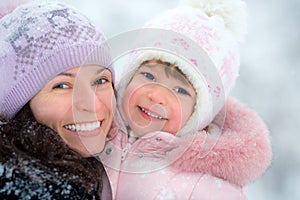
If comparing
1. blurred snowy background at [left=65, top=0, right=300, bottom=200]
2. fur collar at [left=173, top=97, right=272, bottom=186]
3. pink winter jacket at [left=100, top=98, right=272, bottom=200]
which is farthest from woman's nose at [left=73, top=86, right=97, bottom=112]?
blurred snowy background at [left=65, top=0, right=300, bottom=200]

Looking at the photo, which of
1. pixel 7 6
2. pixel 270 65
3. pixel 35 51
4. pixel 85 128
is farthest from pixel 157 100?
pixel 270 65

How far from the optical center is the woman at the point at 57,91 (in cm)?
107

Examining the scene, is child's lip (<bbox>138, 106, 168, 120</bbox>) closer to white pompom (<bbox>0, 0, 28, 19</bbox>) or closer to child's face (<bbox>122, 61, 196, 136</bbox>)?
child's face (<bbox>122, 61, 196, 136</bbox>)

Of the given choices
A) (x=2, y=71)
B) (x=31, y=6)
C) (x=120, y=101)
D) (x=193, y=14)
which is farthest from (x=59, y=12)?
(x=193, y=14)

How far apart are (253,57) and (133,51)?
101cm

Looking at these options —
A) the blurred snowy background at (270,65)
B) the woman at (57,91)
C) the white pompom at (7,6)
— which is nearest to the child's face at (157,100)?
the woman at (57,91)

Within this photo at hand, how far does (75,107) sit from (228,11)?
0.66 meters

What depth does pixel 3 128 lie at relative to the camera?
1063 millimetres

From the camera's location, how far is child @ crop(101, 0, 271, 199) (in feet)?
4.28

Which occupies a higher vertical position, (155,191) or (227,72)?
(227,72)

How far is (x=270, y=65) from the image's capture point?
2.28 metres

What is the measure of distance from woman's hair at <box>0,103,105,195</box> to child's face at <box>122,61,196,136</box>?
0.27 metres

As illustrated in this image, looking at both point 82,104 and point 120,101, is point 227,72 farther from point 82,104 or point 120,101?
point 82,104

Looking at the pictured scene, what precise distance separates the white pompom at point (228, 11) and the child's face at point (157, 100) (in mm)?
283
